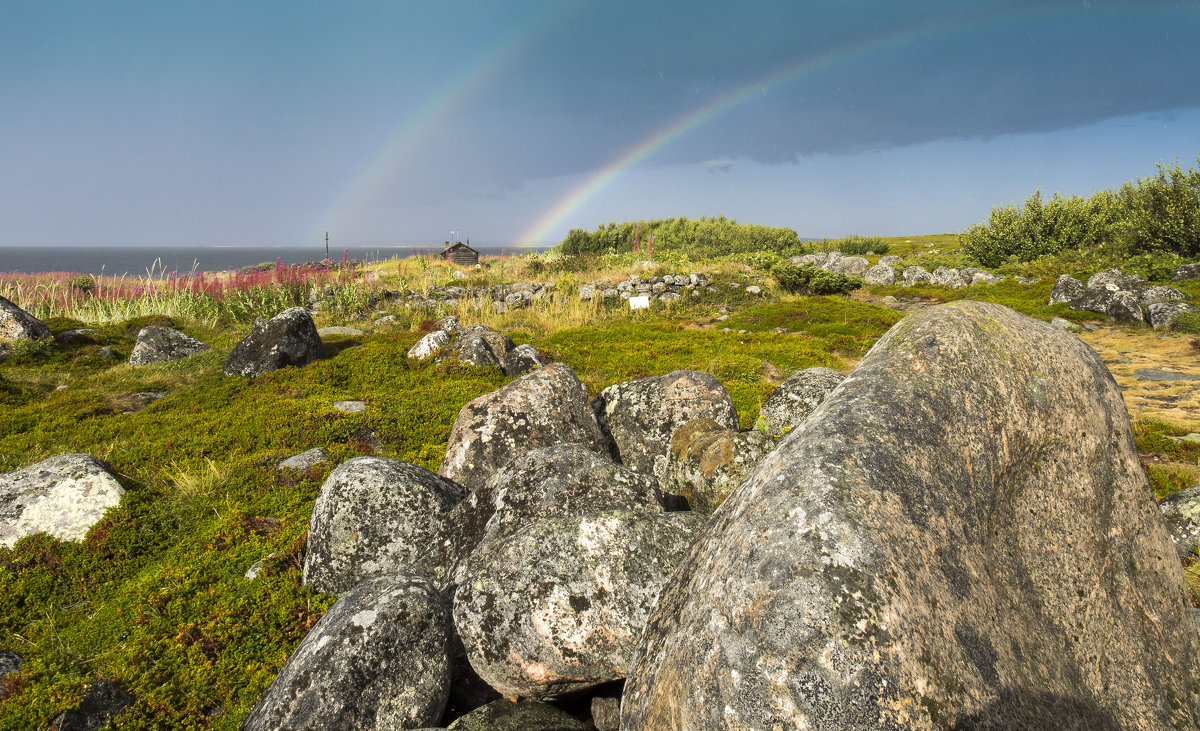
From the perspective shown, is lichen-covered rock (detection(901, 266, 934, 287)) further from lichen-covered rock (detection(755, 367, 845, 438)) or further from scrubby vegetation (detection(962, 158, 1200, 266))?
lichen-covered rock (detection(755, 367, 845, 438))

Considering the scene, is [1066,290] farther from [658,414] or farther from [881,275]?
[658,414]

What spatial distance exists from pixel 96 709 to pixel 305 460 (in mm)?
4333

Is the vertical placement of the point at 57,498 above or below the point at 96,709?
above

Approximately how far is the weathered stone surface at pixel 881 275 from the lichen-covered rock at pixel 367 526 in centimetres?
3256

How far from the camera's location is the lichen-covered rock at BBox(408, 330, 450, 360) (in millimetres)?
14141

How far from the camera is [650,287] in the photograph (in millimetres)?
26500

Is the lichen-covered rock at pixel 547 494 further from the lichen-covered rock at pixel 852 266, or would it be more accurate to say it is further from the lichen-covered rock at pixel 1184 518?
the lichen-covered rock at pixel 852 266

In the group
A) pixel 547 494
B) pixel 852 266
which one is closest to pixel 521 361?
pixel 547 494

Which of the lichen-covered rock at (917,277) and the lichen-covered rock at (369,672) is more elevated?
the lichen-covered rock at (917,277)

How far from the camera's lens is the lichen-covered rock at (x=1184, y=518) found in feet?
19.7

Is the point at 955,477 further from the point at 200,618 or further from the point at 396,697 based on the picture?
the point at 200,618

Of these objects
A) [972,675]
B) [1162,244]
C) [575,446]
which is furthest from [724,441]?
[1162,244]

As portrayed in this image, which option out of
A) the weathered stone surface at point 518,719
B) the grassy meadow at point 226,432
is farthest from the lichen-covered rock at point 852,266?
the weathered stone surface at point 518,719

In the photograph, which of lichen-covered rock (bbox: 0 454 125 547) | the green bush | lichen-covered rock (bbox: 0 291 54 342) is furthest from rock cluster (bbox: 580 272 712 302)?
lichen-covered rock (bbox: 0 454 125 547)
